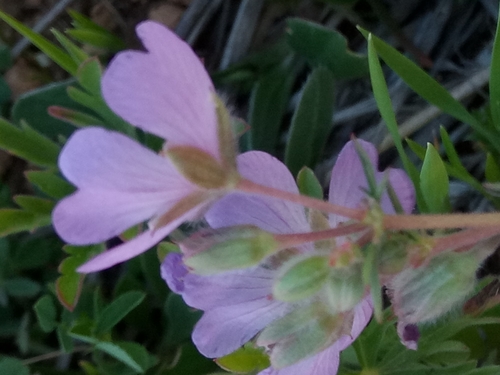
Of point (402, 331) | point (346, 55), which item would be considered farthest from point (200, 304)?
point (346, 55)

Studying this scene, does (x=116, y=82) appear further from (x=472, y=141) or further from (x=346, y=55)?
(x=472, y=141)

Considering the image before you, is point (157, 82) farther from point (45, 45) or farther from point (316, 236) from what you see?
point (45, 45)

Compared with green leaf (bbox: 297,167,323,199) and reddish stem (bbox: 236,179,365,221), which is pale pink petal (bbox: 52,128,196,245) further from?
green leaf (bbox: 297,167,323,199)

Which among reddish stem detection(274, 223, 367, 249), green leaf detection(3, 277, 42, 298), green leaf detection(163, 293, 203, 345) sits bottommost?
green leaf detection(3, 277, 42, 298)

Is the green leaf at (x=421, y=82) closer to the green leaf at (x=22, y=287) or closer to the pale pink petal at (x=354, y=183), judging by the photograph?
the pale pink petal at (x=354, y=183)

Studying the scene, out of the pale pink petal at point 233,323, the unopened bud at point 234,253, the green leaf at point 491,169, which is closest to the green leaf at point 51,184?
the pale pink petal at point 233,323

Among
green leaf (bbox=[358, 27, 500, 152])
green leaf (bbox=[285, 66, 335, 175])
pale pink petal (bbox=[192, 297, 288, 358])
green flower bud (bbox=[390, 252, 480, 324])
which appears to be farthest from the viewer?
green leaf (bbox=[285, 66, 335, 175])

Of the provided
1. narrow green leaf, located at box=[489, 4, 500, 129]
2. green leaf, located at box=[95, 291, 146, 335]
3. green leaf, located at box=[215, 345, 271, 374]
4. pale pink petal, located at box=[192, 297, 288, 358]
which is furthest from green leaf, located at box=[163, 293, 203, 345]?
narrow green leaf, located at box=[489, 4, 500, 129]
